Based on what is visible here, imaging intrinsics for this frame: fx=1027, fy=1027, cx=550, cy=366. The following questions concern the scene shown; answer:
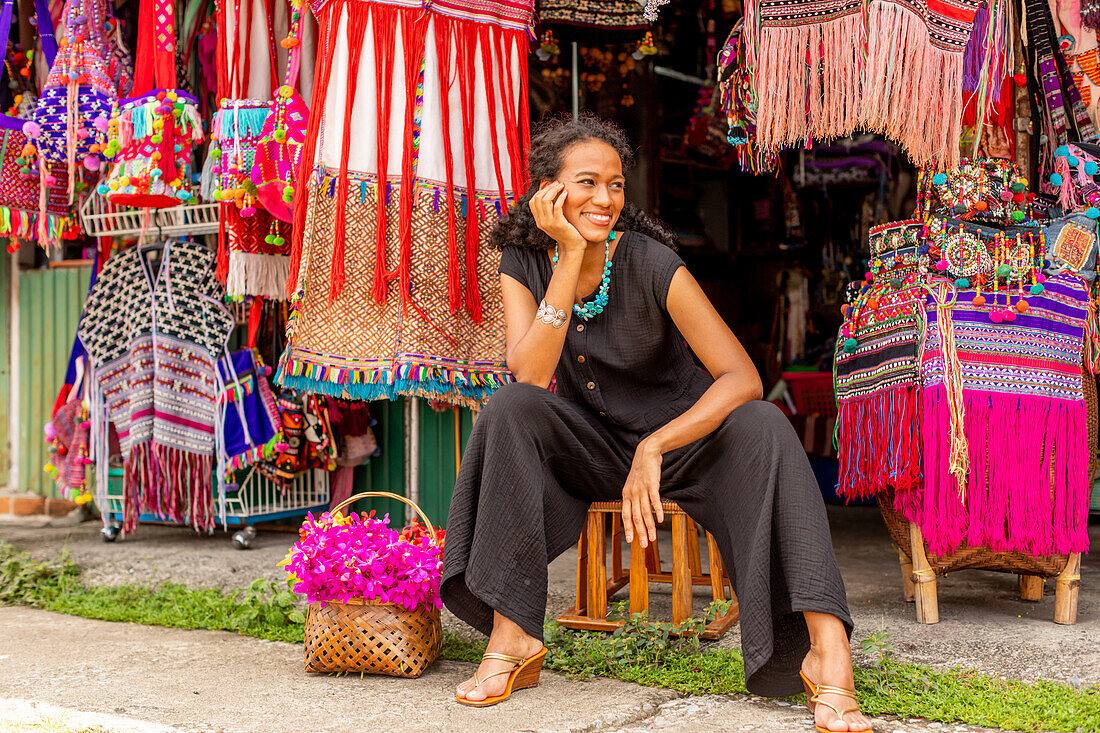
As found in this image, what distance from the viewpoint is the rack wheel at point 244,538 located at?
434cm

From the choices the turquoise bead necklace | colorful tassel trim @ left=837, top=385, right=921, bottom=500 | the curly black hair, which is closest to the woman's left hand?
the turquoise bead necklace

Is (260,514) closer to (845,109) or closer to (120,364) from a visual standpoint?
(120,364)

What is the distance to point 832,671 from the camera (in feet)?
7.09

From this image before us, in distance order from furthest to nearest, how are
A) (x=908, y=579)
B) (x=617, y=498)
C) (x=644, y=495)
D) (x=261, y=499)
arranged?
(x=261, y=499) < (x=908, y=579) < (x=617, y=498) < (x=644, y=495)

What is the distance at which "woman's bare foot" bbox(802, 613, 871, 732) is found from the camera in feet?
6.93

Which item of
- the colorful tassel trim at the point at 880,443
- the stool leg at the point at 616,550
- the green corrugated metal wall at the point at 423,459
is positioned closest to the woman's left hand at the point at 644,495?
the stool leg at the point at 616,550

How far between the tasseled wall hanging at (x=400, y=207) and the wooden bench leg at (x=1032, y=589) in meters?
1.79

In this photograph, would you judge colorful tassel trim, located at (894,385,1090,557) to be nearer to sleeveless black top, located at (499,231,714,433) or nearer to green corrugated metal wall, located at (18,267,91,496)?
sleeveless black top, located at (499,231,714,433)

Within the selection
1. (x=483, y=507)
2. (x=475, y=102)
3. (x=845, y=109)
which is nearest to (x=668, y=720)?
(x=483, y=507)

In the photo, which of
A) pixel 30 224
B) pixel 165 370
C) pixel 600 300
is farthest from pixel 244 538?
pixel 600 300

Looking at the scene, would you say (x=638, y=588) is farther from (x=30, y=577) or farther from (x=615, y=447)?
(x=30, y=577)

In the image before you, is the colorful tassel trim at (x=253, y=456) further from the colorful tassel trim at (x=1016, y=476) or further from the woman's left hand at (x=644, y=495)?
the colorful tassel trim at (x=1016, y=476)

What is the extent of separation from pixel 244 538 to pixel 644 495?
251 cm

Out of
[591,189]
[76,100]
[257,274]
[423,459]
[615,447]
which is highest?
[76,100]
